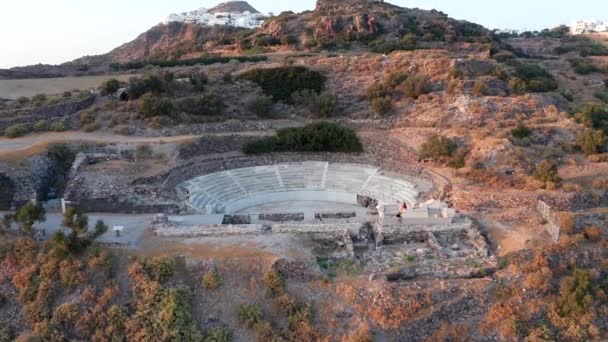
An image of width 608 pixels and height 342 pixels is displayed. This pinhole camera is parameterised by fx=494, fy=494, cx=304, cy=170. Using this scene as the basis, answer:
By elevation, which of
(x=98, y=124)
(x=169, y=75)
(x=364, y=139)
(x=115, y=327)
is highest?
(x=169, y=75)

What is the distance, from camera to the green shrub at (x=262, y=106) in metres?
36.5

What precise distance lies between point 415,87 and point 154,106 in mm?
18777

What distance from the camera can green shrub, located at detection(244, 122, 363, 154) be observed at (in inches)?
1224

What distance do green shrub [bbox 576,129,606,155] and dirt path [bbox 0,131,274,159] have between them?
1901 cm

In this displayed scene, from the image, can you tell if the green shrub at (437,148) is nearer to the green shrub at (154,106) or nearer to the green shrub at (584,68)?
the green shrub at (154,106)

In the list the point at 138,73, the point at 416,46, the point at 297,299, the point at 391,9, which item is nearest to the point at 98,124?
the point at 138,73

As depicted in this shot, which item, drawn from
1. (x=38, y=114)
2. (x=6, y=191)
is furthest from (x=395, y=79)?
(x=6, y=191)

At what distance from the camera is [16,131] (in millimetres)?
29953

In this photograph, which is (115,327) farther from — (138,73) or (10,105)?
(138,73)

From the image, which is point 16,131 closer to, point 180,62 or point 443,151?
point 180,62

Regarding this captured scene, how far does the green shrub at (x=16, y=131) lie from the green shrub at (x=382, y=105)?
23.0 meters

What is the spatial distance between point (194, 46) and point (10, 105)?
3391 centimetres

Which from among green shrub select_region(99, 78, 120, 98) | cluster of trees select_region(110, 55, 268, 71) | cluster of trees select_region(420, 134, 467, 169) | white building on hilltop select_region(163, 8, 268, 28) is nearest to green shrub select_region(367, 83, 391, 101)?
cluster of trees select_region(420, 134, 467, 169)

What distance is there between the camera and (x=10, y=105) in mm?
34312
